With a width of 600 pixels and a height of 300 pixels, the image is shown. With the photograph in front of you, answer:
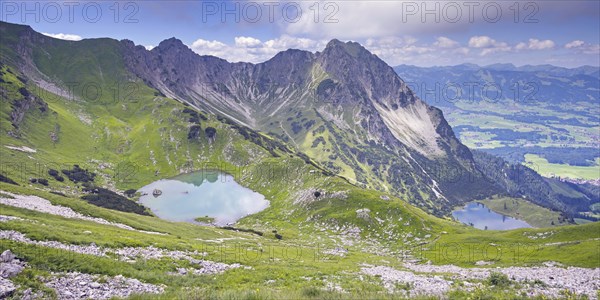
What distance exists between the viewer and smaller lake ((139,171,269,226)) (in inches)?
5728

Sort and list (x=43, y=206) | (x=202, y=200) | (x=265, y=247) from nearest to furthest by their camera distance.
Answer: (x=43, y=206), (x=265, y=247), (x=202, y=200)

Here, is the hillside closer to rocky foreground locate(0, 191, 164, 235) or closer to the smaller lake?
rocky foreground locate(0, 191, 164, 235)

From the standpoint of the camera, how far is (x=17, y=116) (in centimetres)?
19400

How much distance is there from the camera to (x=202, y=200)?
16338cm

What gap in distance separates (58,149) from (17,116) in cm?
2816

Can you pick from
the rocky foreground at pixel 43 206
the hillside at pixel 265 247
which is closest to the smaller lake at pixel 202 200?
the hillside at pixel 265 247

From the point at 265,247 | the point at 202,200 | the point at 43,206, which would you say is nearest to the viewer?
the point at 43,206

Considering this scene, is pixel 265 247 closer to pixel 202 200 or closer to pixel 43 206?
pixel 43 206

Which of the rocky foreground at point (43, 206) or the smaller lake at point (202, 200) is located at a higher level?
the rocky foreground at point (43, 206)

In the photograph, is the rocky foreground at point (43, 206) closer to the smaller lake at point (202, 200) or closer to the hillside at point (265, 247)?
the hillside at point (265, 247)

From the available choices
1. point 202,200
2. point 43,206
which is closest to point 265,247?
point 43,206

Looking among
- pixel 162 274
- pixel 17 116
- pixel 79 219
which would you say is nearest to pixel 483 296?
pixel 162 274

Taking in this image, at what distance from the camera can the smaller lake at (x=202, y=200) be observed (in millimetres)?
145500

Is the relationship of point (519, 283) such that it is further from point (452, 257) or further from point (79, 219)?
point (79, 219)
